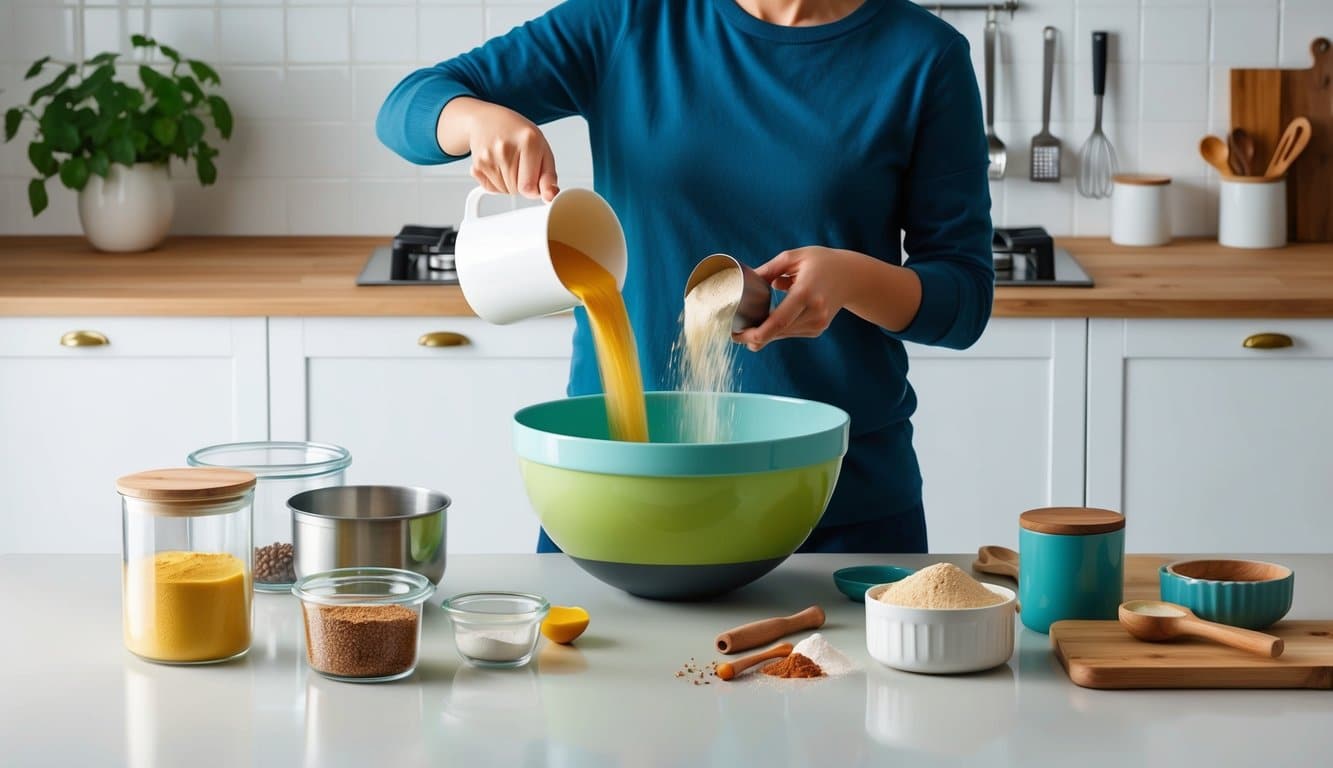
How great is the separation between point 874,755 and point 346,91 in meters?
2.48

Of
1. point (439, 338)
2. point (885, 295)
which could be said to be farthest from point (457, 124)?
point (439, 338)

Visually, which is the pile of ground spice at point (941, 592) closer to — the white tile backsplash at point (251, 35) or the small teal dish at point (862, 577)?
the small teal dish at point (862, 577)

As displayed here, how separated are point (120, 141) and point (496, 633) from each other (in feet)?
6.90

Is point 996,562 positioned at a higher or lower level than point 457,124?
lower

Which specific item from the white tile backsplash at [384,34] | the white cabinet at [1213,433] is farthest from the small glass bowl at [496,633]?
the white tile backsplash at [384,34]

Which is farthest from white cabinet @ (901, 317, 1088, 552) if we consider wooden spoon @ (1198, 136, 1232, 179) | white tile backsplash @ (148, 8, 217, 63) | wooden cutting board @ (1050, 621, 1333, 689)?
white tile backsplash @ (148, 8, 217, 63)

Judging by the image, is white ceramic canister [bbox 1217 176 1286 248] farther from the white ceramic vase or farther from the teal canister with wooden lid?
the white ceramic vase

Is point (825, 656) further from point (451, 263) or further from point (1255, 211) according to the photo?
point (1255, 211)

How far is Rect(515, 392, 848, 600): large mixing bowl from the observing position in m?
1.31

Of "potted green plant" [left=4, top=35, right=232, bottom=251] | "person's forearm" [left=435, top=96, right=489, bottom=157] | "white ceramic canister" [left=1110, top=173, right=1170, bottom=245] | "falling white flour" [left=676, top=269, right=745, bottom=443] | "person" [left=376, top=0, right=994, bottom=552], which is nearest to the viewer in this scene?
"falling white flour" [left=676, top=269, right=745, bottom=443]

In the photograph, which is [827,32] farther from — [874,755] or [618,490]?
[874,755]

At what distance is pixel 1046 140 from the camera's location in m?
3.19

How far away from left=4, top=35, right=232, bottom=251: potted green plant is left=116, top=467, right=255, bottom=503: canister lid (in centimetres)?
191

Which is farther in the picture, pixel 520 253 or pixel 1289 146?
pixel 1289 146
